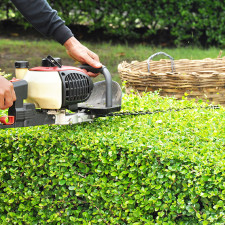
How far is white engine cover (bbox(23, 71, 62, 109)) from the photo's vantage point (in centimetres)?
237

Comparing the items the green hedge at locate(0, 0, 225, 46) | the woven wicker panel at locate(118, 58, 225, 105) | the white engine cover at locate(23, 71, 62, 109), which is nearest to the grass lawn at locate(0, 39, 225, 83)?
the green hedge at locate(0, 0, 225, 46)

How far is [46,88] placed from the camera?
7.79 ft

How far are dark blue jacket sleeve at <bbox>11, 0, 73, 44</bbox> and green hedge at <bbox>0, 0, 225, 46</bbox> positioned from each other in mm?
5435

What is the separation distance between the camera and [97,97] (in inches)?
115

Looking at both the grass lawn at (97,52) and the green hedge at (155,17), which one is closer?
the grass lawn at (97,52)

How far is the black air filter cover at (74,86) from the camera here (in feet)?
7.90

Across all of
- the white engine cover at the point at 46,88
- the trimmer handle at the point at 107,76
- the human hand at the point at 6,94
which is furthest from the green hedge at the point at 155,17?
the human hand at the point at 6,94

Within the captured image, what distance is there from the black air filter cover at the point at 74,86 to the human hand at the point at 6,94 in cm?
29

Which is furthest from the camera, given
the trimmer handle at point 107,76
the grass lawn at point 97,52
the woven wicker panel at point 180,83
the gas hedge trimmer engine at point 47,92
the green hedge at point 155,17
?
the green hedge at point 155,17

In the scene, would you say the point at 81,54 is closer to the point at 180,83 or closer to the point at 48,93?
the point at 48,93

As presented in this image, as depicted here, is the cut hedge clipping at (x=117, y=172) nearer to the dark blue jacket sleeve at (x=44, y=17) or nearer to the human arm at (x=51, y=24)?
the human arm at (x=51, y=24)

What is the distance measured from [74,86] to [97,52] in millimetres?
5020

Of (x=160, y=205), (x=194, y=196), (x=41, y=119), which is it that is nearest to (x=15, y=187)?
(x=41, y=119)

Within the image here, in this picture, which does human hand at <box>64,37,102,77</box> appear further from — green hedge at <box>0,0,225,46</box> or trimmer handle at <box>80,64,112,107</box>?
green hedge at <box>0,0,225,46</box>
